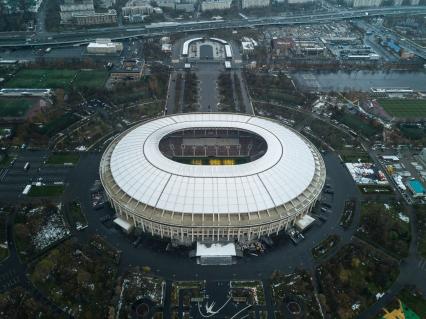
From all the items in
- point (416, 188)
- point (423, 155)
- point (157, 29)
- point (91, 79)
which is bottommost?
point (416, 188)

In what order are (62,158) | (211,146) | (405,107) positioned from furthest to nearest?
(405,107), (211,146), (62,158)

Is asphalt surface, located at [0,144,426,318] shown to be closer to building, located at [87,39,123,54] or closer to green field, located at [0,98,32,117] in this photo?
green field, located at [0,98,32,117]

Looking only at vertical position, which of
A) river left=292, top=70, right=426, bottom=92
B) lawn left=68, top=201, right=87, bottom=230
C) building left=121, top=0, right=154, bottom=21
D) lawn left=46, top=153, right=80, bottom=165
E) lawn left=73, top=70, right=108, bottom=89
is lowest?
lawn left=68, top=201, right=87, bottom=230

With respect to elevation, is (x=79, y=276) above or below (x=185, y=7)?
below

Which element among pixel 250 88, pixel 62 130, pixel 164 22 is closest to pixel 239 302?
pixel 62 130

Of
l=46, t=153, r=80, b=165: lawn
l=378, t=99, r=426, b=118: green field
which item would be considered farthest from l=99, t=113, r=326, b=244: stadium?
l=378, t=99, r=426, b=118: green field

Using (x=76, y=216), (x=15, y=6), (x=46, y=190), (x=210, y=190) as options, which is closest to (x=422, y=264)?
(x=210, y=190)

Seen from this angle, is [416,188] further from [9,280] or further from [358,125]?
[9,280]
